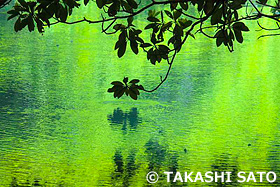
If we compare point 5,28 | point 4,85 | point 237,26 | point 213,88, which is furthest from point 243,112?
point 5,28

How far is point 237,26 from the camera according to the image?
1.72 m

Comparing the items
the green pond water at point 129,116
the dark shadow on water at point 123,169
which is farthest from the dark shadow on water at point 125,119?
the dark shadow on water at point 123,169

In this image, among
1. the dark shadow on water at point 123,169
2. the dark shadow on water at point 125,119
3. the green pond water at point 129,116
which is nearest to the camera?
the dark shadow on water at point 123,169

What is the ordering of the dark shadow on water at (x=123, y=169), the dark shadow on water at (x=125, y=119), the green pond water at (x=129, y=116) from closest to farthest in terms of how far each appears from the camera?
the dark shadow on water at (x=123, y=169), the green pond water at (x=129, y=116), the dark shadow on water at (x=125, y=119)

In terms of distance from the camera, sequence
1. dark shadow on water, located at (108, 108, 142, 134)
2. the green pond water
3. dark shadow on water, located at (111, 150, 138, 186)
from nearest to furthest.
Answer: dark shadow on water, located at (111, 150, 138, 186), the green pond water, dark shadow on water, located at (108, 108, 142, 134)

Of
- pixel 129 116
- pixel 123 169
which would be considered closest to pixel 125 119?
pixel 129 116

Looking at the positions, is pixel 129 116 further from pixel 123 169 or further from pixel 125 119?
pixel 123 169

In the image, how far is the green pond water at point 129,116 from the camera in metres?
3.20

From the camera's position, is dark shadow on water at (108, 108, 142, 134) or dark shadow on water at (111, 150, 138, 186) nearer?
dark shadow on water at (111, 150, 138, 186)

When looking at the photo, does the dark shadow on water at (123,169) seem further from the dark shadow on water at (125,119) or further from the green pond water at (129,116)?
the dark shadow on water at (125,119)

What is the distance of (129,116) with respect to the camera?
13.4 ft

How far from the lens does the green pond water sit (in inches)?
126

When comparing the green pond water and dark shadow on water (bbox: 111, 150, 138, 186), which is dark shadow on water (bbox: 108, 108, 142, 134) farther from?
dark shadow on water (bbox: 111, 150, 138, 186)

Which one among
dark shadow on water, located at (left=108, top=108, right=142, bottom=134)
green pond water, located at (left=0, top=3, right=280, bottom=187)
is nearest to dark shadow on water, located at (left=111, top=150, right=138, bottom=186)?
green pond water, located at (left=0, top=3, right=280, bottom=187)
